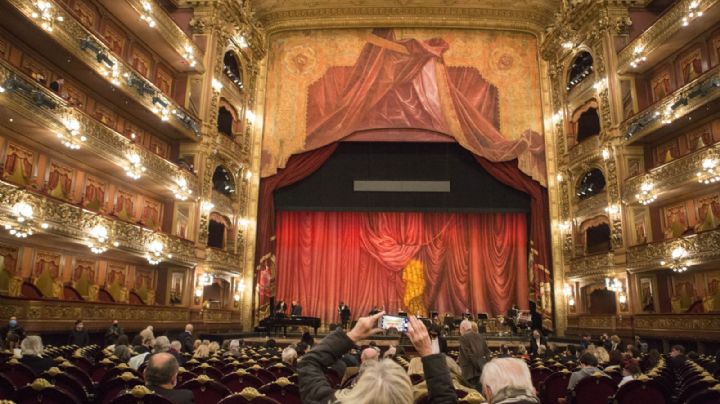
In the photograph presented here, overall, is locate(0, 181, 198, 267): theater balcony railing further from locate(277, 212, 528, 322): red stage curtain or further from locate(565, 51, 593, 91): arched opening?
locate(565, 51, 593, 91): arched opening

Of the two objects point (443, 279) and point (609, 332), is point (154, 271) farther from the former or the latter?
point (609, 332)

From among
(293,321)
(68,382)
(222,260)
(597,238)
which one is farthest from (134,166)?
(597,238)

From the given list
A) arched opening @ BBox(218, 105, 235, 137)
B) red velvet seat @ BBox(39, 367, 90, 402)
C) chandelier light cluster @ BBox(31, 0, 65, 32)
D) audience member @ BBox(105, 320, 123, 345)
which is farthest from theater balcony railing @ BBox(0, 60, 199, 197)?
red velvet seat @ BBox(39, 367, 90, 402)

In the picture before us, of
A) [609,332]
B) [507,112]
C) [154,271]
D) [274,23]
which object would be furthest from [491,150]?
[154,271]

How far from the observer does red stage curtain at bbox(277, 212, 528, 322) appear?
24953mm

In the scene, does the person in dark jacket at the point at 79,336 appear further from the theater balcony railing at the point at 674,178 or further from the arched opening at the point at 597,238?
the arched opening at the point at 597,238

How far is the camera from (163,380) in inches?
141

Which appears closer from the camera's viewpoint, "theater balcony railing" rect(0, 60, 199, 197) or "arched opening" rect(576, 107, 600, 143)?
"theater balcony railing" rect(0, 60, 199, 197)

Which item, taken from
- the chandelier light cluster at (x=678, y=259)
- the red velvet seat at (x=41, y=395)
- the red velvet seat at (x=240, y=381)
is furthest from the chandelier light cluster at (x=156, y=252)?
the chandelier light cluster at (x=678, y=259)

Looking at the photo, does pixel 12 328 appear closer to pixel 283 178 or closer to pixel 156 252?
pixel 156 252

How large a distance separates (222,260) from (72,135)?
317 inches

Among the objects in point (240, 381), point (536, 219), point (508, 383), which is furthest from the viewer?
point (536, 219)

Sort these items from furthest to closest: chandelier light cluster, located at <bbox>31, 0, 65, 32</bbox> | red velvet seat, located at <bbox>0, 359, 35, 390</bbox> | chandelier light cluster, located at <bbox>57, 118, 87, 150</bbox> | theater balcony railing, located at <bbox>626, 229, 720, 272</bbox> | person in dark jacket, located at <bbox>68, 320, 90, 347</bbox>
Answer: theater balcony railing, located at <bbox>626, 229, 720, 272</bbox> < chandelier light cluster, located at <bbox>57, 118, 87, 150</bbox> < chandelier light cluster, located at <bbox>31, 0, 65, 32</bbox> < person in dark jacket, located at <bbox>68, 320, 90, 347</bbox> < red velvet seat, located at <bbox>0, 359, 35, 390</bbox>

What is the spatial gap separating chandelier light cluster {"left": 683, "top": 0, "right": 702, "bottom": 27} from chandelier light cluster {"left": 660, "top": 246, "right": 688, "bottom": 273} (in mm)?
7268
